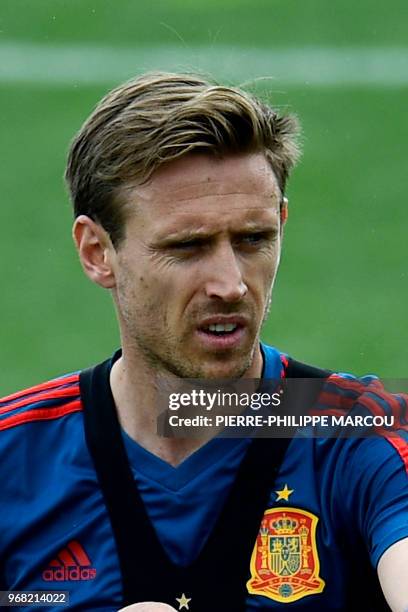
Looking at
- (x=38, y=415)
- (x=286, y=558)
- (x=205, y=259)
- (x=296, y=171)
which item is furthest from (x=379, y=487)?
(x=296, y=171)

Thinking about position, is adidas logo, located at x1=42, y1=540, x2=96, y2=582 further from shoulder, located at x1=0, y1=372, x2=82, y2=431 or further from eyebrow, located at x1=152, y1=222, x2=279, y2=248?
eyebrow, located at x1=152, y1=222, x2=279, y2=248

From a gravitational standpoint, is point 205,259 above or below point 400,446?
above

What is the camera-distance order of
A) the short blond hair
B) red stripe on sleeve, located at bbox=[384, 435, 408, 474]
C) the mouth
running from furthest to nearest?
1. the short blond hair
2. the mouth
3. red stripe on sleeve, located at bbox=[384, 435, 408, 474]

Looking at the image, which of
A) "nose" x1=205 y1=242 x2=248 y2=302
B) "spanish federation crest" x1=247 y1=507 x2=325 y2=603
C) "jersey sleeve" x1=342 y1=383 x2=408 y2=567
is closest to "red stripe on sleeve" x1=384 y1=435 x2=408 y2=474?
"jersey sleeve" x1=342 y1=383 x2=408 y2=567

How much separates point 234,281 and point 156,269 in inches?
11.3

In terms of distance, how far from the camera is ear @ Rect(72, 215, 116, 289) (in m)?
4.75

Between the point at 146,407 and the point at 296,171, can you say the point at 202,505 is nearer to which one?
the point at 146,407

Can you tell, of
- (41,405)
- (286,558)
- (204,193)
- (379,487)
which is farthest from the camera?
(41,405)

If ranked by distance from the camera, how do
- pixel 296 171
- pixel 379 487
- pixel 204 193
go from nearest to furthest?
1. pixel 379 487
2. pixel 204 193
3. pixel 296 171

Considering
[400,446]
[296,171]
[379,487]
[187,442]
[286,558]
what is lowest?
[286,558]

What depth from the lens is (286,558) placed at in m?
4.28

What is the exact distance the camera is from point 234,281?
169 inches

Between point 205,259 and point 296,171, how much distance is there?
6490 millimetres

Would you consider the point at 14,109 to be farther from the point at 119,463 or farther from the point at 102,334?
the point at 119,463
